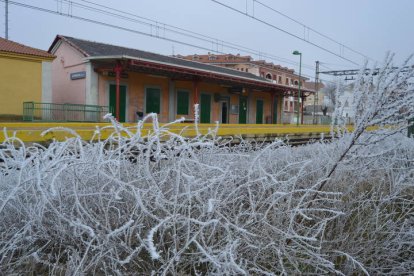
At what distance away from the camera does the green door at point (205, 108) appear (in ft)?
82.7

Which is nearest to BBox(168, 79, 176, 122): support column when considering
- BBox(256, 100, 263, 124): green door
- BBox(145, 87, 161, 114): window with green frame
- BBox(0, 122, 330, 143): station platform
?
BBox(145, 87, 161, 114): window with green frame

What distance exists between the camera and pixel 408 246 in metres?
2.36

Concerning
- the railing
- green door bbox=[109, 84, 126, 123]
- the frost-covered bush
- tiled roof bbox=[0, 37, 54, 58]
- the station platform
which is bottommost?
the frost-covered bush

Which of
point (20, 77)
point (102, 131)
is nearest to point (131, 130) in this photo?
point (102, 131)

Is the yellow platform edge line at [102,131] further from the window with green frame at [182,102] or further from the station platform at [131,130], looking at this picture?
the window with green frame at [182,102]

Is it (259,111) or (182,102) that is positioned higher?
(182,102)

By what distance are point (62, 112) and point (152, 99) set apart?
5.20 meters

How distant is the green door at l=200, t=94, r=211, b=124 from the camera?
25197 millimetres

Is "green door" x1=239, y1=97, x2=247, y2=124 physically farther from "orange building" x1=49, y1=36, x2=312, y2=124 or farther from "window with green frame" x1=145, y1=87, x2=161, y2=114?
"window with green frame" x1=145, y1=87, x2=161, y2=114

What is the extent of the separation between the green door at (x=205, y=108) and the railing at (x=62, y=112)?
769cm

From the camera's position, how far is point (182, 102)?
78.0 ft

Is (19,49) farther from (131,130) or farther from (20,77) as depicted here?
(131,130)

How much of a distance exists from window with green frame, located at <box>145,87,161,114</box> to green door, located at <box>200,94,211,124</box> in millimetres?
3578

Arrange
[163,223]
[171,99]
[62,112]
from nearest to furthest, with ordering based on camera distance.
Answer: [163,223], [62,112], [171,99]
